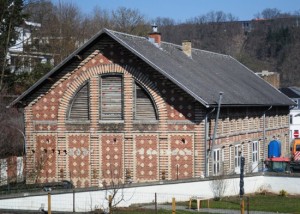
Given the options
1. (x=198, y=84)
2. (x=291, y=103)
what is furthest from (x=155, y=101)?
(x=291, y=103)

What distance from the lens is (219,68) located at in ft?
153

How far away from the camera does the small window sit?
3647 cm

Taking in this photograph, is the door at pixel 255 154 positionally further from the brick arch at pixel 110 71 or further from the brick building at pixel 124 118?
the brick arch at pixel 110 71

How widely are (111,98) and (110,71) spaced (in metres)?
1.44

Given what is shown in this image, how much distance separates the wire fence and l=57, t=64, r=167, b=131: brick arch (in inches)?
292

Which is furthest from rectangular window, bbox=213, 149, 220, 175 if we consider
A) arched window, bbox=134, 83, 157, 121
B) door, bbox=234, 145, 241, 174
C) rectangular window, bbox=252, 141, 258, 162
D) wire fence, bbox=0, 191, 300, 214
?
wire fence, bbox=0, 191, 300, 214

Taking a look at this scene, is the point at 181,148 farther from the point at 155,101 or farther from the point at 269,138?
the point at 269,138

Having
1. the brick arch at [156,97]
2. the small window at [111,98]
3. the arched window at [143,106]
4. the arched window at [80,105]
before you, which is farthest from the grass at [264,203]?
the arched window at [80,105]

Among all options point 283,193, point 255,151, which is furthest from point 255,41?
point 283,193

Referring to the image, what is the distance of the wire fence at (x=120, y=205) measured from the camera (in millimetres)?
25094

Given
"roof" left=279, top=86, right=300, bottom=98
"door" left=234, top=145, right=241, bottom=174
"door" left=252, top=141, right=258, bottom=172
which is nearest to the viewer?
"door" left=234, top=145, right=241, bottom=174

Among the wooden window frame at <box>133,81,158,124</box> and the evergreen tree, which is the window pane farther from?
the evergreen tree

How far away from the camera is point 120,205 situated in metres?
26.8

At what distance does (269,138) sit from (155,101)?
14.9m
